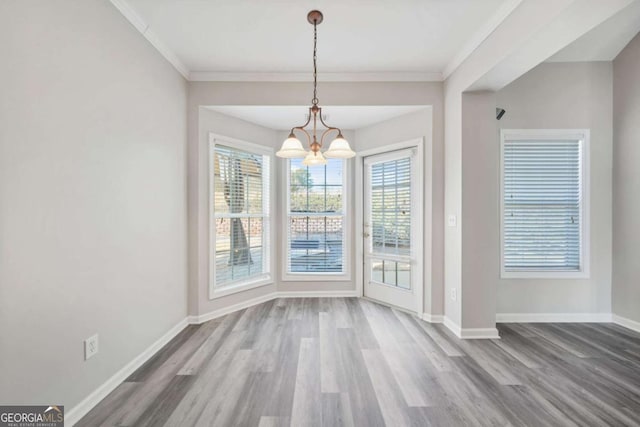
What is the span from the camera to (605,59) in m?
3.14

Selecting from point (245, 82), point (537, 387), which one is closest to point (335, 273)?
point (537, 387)

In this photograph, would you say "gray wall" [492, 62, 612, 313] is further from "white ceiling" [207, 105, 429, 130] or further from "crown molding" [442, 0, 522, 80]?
"white ceiling" [207, 105, 429, 130]

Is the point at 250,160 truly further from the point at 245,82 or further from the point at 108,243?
the point at 108,243

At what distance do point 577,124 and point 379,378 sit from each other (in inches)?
137

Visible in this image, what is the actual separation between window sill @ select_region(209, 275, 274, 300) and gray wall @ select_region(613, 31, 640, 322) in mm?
4111

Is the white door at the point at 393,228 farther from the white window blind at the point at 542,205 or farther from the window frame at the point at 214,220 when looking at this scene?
the window frame at the point at 214,220

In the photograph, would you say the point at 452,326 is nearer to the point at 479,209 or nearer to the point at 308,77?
the point at 479,209

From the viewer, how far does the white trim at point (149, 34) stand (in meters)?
2.12

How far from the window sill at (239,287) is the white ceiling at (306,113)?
211 centimetres

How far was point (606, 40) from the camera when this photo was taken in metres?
2.91

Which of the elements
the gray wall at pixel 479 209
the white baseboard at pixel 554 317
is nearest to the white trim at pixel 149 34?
the gray wall at pixel 479 209

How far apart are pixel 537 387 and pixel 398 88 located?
301cm

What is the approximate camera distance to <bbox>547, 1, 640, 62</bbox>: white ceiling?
2.72 meters

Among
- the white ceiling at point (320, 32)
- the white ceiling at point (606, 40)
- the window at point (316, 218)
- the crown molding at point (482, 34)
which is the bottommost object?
the window at point (316, 218)
